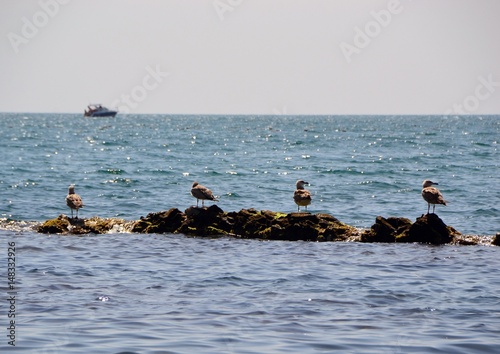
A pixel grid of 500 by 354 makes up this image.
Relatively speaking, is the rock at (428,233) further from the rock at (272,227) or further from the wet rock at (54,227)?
the wet rock at (54,227)

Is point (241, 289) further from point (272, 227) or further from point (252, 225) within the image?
point (252, 225)

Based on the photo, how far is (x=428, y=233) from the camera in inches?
834

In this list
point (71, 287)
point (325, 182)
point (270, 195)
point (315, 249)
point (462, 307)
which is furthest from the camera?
point (325, 182)

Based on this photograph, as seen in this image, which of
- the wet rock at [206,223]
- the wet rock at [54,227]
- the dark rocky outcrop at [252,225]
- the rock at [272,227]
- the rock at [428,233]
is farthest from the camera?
the wet rock at [54,227]

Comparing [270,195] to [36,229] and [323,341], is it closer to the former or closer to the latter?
[36,229]

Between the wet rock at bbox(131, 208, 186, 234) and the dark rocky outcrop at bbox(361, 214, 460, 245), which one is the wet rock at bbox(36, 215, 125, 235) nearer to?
the wet rock at bbox(131, 208, 186, 234)

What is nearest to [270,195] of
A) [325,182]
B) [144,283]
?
[325,182]

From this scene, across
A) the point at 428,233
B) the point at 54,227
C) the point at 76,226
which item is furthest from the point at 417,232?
the point at 54,227

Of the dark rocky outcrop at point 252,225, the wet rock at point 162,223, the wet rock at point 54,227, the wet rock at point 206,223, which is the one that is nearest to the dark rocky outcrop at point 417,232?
the dark rocky outcrop at point 252,225

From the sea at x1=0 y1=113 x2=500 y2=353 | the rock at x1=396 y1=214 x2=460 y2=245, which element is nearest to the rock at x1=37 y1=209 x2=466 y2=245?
the rock at x1=396 y1=214 x2=460 y2=245

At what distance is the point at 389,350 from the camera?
11.4 metres

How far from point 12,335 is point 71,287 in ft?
12.5

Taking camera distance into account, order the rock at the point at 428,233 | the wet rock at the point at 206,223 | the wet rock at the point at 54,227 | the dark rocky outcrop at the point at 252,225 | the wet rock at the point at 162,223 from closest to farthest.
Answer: the rock at the point at 428,233 < the dark rocky outcrop at the point at 252,225 < the wet rock at the point at 206,223 < the wet rock at the point at 54,227 < the wet rock at the point at 162,223

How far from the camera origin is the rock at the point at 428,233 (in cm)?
2116
